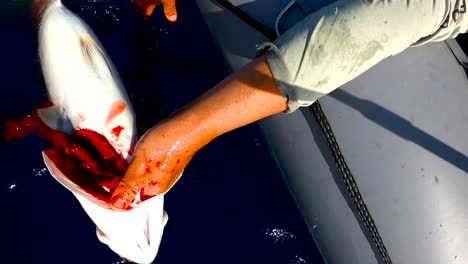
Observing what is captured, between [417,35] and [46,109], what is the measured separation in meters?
1.38

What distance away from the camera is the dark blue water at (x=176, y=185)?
258 centimetres

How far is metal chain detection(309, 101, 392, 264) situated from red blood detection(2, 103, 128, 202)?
2.46ft

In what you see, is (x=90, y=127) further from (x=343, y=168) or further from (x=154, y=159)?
(x=343, y=168)

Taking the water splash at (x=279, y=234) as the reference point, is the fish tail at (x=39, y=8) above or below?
above

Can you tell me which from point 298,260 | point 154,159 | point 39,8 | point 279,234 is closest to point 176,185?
point 279,234

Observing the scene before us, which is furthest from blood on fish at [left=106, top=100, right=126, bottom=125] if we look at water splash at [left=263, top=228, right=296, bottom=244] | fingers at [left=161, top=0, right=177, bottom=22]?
water splash at [left=263, top=228, right=296, bottom=244]

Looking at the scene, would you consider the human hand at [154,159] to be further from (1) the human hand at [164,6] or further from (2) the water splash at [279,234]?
(2) the water splash at [279,234]

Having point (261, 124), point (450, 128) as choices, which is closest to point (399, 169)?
Answer: point (450, 128)

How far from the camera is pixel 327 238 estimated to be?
2.12m

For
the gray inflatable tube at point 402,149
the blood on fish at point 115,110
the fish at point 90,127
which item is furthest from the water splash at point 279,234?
the blood on fish at point 115,110

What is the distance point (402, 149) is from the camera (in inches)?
77.7

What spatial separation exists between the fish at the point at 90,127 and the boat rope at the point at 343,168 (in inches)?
23.8

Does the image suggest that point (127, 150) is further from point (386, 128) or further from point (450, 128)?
point (450, 128)

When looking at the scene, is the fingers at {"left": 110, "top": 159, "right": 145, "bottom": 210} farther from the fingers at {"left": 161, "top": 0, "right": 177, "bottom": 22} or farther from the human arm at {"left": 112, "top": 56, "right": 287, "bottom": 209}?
the fingers at {"left": 161, "top": 0, "right": 177, "bottom": 22}
